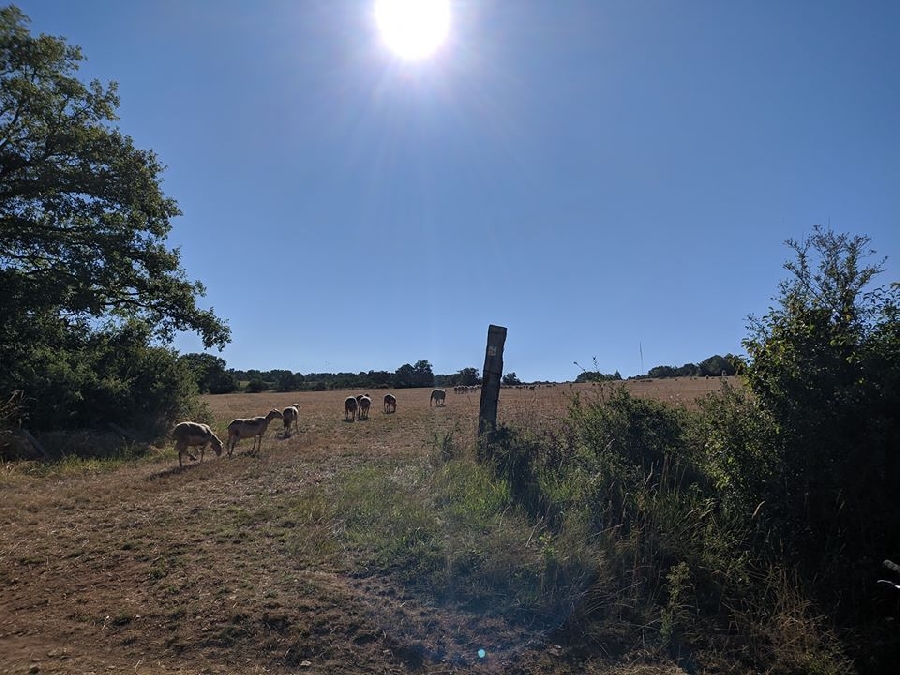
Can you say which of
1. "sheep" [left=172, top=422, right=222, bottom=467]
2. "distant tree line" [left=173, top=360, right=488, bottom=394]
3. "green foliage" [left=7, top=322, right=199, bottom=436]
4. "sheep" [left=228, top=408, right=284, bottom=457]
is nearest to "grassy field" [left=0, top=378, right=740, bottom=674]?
"sheep" [left=172, top=422, right=222, bottom=467]

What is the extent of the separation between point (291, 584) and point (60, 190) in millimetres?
14604

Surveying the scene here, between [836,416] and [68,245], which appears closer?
[836,416]

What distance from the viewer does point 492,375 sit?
8.55 meters

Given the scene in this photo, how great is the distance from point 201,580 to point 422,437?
9.88 meters

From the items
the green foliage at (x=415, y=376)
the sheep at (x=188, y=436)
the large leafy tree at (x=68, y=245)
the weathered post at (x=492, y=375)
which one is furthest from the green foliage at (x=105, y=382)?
the green foliage at (x=415, y=376)

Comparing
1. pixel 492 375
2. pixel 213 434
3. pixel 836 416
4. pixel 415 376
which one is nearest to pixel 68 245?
pixel 213 434

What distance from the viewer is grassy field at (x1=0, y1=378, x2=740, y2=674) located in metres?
3.72

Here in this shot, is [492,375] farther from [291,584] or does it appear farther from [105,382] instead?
[105,382]

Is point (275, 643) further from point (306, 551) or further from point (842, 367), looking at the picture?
point (842, 367)

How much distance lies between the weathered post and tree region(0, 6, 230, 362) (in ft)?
38.0

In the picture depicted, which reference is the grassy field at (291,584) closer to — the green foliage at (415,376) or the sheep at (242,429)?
the sheep at (242,429)

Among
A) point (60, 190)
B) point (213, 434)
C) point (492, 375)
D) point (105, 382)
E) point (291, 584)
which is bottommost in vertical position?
point (291, 584)

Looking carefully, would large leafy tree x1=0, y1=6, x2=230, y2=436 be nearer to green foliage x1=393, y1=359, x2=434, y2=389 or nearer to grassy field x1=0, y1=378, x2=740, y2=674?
grassy field x1=0, y1=378, x2=740, y2=674

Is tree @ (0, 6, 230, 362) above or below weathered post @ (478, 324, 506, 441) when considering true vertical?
above
